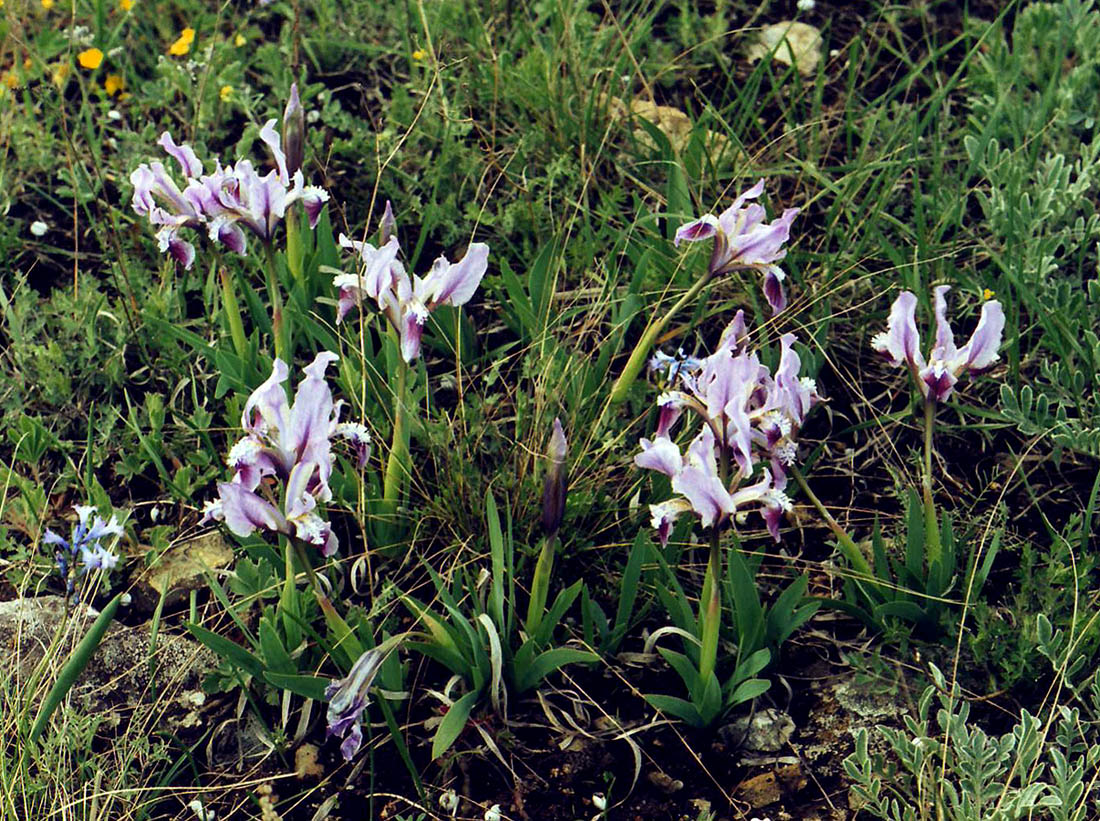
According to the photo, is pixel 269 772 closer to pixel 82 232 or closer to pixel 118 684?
pixel 118 684

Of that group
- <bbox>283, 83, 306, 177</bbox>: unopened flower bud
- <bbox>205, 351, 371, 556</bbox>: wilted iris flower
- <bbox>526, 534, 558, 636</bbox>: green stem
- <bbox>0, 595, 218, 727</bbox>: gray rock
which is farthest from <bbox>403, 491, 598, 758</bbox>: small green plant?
<bbox>283, 83, 306, 177</bbox>: unopened flower bud

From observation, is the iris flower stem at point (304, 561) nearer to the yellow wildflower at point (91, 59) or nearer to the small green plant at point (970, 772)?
the small green plant at point (970, 772)

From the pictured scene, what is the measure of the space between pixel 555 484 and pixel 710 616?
1.13ft

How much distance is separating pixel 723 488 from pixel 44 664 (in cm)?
115

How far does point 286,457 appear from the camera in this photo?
1.93 meters

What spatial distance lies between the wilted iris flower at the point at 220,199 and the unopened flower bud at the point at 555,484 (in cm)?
73

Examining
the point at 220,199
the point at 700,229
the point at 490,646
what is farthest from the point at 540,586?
the point at 220,199

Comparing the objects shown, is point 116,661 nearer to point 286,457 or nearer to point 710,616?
point 286,457

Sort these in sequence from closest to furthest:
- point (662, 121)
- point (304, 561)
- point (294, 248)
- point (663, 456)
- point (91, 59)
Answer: point (663, 456), point (304, 561), point (294, 248), point (662, 121), point (91, 59)

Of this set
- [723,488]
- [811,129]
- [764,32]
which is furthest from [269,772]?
[764,32]

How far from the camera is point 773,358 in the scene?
2.59 m

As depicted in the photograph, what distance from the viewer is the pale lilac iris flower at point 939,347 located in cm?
207

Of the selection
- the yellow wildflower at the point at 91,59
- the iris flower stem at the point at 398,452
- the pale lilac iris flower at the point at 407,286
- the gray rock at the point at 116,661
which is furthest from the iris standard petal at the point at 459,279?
the yellow wildflower at the point at 91,59

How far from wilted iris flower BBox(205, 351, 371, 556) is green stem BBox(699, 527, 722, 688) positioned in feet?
2.00
